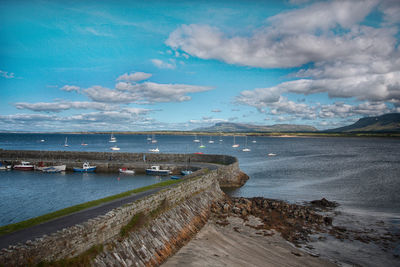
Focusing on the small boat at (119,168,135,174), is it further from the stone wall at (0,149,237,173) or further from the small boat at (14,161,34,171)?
the small boat at (14,161,34,171)

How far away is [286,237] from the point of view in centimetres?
2025

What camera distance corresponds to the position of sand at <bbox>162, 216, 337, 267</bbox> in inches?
617

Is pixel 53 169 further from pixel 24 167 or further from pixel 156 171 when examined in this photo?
pixel 156 171

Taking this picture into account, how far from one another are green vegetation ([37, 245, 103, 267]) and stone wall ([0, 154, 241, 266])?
0.16 meters

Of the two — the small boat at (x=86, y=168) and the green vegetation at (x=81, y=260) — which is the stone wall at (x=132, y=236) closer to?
the green vegetation at (x=81, y=260)

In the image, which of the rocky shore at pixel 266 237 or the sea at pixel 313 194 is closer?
the rocky shore at pixel 266 237

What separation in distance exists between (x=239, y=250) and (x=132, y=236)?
7.22 metres

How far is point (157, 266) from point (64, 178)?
119 feet

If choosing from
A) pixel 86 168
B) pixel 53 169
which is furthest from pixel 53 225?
pixel 53 169

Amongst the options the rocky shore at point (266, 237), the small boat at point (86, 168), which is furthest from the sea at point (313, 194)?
the small boat at point (86, 168)

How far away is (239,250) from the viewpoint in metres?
17.5

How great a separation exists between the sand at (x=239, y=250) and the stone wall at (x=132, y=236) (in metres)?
0.93

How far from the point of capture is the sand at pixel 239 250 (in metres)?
15.7

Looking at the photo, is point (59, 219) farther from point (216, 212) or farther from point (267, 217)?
point (267, 217)
